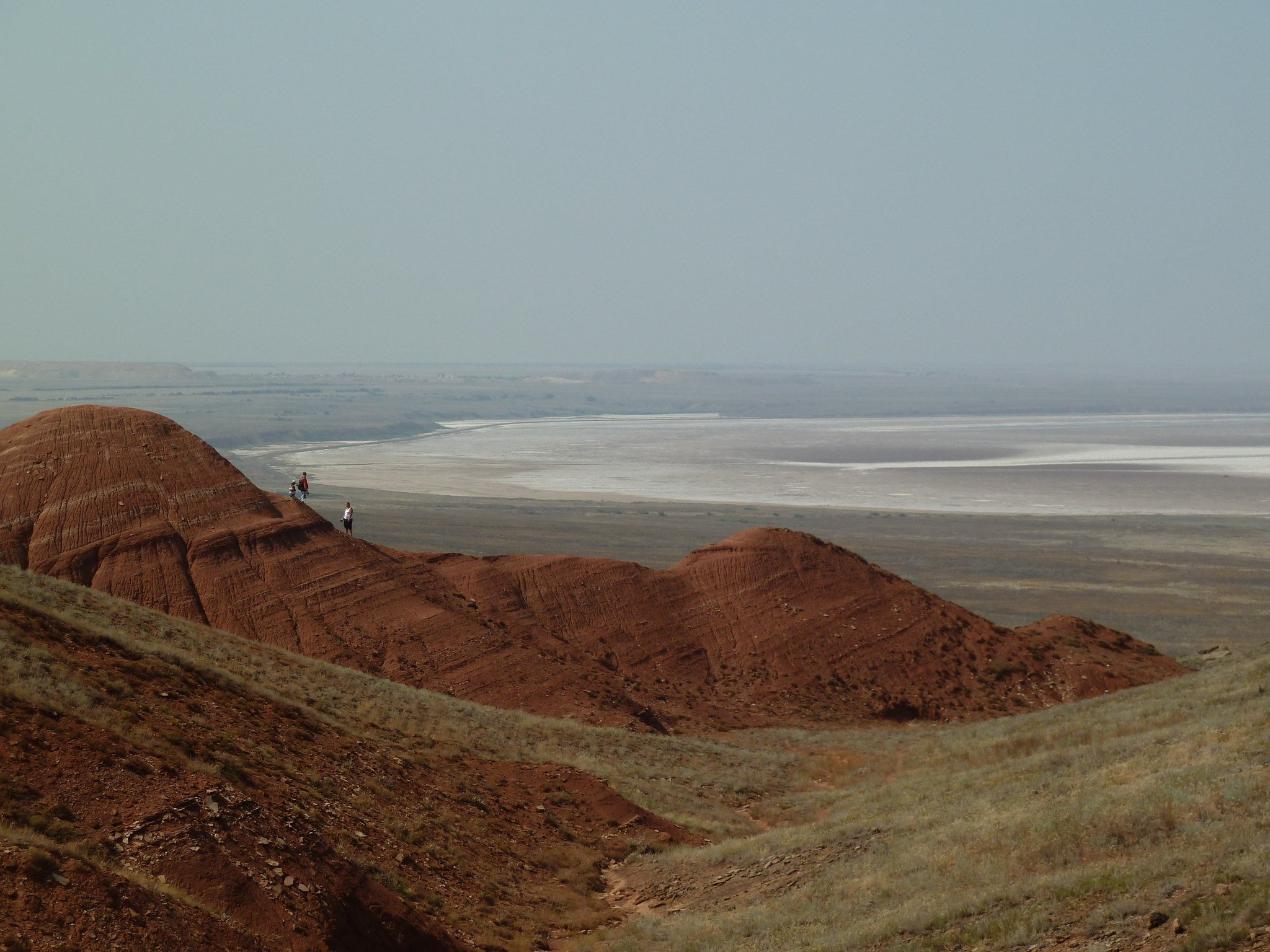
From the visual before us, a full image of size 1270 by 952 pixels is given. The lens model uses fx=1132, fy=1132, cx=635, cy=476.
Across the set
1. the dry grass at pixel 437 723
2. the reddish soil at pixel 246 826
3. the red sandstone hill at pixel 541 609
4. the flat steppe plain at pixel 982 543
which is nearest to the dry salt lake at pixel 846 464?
the flat steppe plain at pixel 982 543

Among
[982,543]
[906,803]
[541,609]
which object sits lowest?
[982,543]

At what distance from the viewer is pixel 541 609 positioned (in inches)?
1395

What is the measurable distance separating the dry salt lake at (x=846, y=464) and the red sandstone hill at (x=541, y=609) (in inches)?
1778

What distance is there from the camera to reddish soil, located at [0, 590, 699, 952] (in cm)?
934

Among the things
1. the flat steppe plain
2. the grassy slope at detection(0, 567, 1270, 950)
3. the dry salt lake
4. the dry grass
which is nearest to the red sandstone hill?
the dry grass

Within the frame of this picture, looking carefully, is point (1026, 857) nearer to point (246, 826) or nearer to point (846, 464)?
point (246, 826)

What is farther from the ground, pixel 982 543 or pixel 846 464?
pixel 846 464

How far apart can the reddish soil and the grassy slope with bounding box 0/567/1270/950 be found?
735 millimetres

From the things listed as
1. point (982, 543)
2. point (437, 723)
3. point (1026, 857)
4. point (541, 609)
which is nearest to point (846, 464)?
point (982, 543)

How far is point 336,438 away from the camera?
144875 mm

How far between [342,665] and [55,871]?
18.9 m

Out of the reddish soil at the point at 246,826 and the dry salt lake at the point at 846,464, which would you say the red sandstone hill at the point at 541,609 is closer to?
the reddish soil at the point at 246,826

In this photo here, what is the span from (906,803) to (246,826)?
404 inches

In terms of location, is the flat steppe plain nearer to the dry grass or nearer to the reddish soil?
the dry grass
